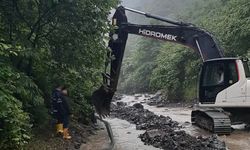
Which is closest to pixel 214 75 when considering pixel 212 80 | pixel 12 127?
pixel 212 80

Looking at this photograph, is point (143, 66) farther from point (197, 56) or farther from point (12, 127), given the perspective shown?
point (12, 127)

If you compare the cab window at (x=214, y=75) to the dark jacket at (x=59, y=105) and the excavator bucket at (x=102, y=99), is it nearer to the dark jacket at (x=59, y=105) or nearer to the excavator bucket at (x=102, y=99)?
the excavator bucket at (x=102, y=99)

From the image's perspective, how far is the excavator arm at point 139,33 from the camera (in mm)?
17016

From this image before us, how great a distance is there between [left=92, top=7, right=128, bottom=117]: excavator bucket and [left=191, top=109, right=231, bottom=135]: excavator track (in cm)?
359

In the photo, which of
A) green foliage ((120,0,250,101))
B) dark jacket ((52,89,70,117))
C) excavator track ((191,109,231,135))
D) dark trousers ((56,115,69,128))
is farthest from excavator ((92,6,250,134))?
green foliage ((120,0,250,101))

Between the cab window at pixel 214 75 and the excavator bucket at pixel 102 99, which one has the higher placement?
the cab window at pixel 214 75

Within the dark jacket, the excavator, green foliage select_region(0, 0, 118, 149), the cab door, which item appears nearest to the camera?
green foliage select_region(0, 0, 118, 149)

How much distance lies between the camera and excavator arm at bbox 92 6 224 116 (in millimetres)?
17016

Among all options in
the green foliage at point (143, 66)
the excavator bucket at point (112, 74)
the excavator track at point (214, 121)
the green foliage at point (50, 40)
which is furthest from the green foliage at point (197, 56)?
the green foliage at point (143, 66)

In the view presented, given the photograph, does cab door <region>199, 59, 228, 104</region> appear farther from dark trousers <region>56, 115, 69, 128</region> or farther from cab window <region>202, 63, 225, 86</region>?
dark trousers <region>56, 115, 69, 128</region>

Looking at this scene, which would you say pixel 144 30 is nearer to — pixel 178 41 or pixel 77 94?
pixel 178 41

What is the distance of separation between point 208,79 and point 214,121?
199 cm

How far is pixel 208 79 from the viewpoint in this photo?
1616cm

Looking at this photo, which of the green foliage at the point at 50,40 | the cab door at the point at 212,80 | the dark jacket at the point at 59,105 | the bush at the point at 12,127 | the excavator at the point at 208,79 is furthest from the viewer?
the cab door at the point at 212,80
